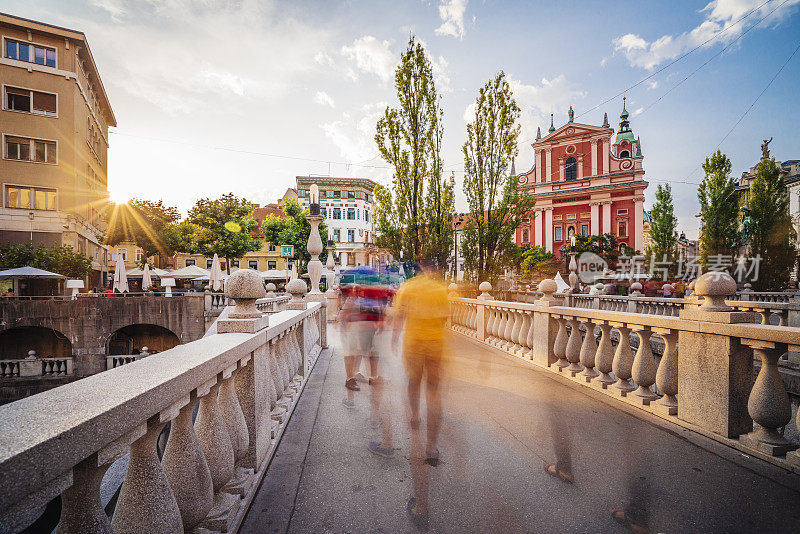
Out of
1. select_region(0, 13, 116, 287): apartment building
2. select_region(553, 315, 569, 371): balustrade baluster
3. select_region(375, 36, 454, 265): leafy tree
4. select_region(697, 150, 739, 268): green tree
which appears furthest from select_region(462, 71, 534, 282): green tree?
select_region(0, 13, 116, 287): apartment building

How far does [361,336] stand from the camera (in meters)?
5.31

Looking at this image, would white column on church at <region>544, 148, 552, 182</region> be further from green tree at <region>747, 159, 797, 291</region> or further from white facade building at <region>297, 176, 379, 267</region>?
white facade building at <region>297, 176, 379, 267</region>

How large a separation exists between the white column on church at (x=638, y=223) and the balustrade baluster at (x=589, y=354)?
41.9 meters

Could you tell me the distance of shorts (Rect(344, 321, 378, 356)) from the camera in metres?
5.28

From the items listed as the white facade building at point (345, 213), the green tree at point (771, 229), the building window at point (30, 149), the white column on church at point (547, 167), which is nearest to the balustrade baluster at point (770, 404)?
the green tree at point (771, 229)

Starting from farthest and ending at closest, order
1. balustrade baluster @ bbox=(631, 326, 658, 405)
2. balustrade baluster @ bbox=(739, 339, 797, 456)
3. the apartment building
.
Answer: the apartment building < balustrade baluster @ bbox=(631, 326, 658, 405) < balustrade baluster @ bbox=(739, 339, 797, 456)

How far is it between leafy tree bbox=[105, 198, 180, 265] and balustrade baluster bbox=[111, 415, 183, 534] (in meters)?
44.2

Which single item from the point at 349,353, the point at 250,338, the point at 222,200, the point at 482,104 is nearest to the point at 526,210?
the point at 482,104

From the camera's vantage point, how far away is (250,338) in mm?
2703

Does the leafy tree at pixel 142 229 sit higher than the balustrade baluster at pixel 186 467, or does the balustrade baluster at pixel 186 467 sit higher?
the leafy tree at pixel 142 229

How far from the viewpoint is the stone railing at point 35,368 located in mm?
18156

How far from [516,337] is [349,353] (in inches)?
146

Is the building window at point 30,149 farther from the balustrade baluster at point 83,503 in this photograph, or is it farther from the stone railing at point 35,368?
the balustrade baluster at point 83,503

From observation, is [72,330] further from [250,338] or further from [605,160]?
[605,160]
